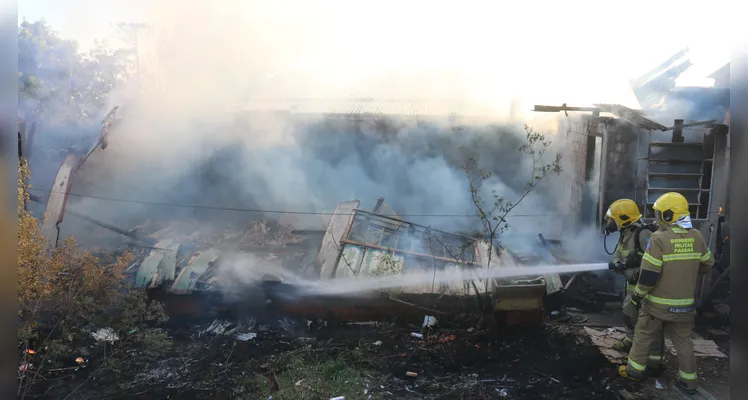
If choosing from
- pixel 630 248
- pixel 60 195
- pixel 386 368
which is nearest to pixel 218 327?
pixel 386 368

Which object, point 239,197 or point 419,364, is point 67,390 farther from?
point 239,197

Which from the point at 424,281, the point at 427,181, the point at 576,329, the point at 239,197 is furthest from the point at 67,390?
the point at 427,181

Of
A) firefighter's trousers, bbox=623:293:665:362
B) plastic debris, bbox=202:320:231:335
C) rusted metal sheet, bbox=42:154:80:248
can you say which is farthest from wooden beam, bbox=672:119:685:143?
rusted metal sheet, bbox=42:154:80:248

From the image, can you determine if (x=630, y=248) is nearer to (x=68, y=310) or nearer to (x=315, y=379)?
(x=315, y=379)

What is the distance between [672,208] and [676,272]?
61 centimetres

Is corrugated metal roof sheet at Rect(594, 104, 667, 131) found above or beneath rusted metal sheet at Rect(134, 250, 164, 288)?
above

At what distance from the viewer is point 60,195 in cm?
842

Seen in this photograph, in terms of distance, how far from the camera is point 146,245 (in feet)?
A: 26.1

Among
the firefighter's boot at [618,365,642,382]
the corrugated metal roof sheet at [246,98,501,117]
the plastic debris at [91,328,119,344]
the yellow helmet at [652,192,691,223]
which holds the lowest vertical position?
the plastic debris at [91,328,119,344]

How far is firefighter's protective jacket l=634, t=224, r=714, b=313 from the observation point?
4.14m

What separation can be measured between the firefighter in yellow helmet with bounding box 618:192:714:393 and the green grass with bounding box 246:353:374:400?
3.02 metres

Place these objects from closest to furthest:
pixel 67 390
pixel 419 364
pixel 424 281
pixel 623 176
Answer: pixel 67 390
pixel 419 364
pixel 424 281
pixel 623 176

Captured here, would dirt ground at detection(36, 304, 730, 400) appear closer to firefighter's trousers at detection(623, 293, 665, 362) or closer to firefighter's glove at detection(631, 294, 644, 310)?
firefighter's trousers at detection(623, 293, 665, 362)

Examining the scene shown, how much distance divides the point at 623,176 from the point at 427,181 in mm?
4640
